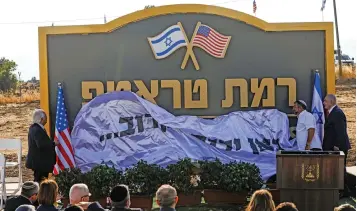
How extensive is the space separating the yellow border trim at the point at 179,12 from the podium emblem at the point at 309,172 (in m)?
2.75

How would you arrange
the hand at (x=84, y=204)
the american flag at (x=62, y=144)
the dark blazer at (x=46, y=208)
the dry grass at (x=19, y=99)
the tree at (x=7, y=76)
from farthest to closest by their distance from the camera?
1. the tree at (x=7, y=76)
2. the dry grass at (x=19, y=99)
3. the american flag at (x=62, y=144)
4. the hand at (x=84, y=204)
5. the dark blazer at (x=46, y=208)

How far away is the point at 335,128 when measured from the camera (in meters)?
9.90

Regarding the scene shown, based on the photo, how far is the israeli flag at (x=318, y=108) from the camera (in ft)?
34.8

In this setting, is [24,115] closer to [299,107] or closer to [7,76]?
[7,76]

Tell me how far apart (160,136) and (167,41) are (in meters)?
1.71

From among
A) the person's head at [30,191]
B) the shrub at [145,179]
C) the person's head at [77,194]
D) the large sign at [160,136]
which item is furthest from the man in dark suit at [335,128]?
the person's head at [30,191]

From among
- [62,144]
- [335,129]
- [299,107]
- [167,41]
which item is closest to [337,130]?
[335,129]

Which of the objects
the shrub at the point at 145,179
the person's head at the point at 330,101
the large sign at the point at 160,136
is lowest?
the shrub at the point at 145,179

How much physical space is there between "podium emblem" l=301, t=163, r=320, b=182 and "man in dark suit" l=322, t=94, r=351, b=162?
1383 mm

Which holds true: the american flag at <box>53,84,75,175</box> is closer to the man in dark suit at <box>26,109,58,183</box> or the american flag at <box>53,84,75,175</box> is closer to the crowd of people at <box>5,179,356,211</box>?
the man in dark suit at <box>26,109,58,183</box>

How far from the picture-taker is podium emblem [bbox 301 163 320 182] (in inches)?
340

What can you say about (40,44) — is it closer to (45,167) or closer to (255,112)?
(45,167)

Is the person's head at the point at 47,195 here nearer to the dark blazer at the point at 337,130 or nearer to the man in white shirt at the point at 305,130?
the man in white shirt at the point at 305,130

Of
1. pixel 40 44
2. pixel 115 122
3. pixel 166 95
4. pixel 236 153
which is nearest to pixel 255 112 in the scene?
pixel 236 153
